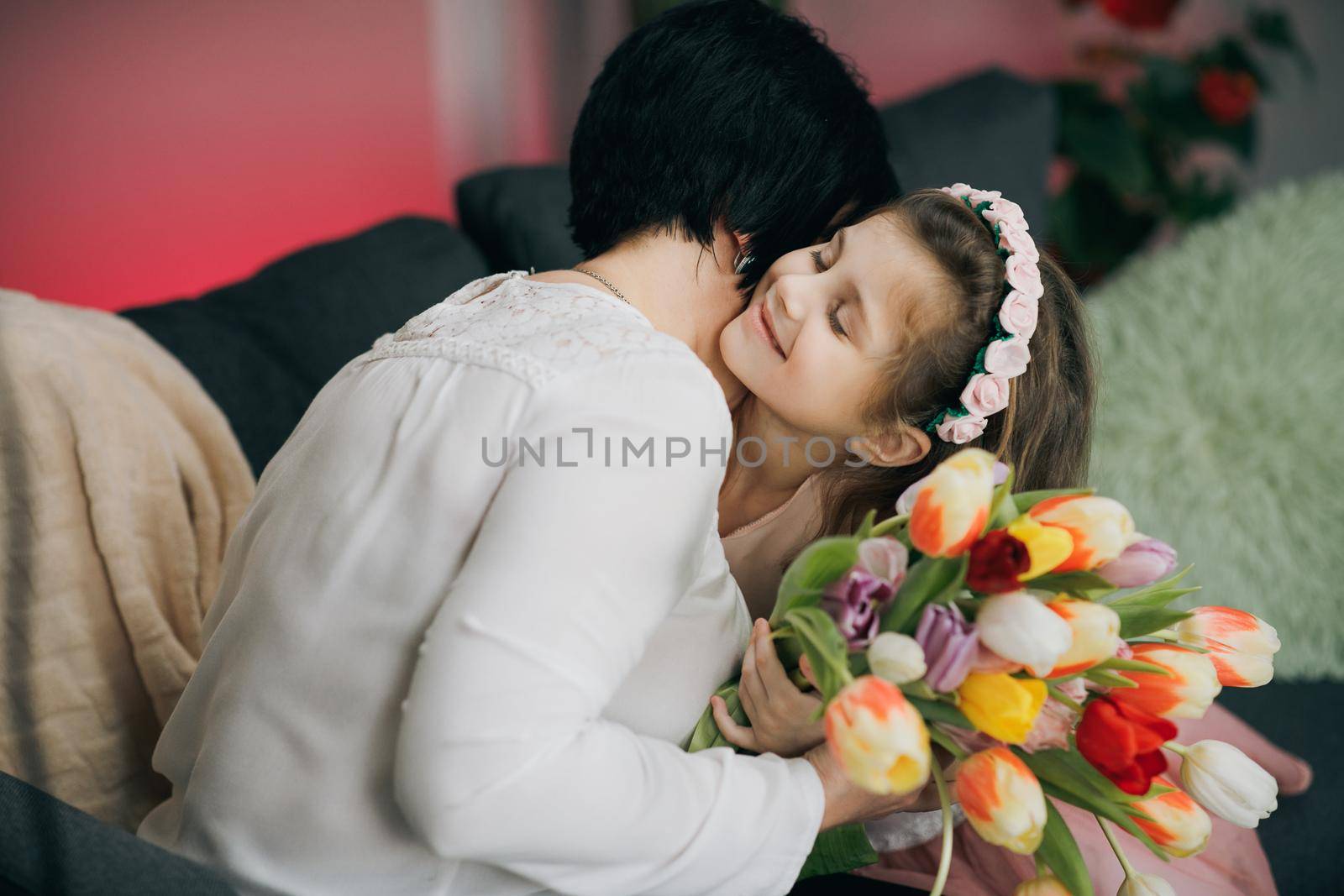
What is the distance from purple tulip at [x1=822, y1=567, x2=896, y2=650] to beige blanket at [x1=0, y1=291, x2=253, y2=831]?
2.79 feet

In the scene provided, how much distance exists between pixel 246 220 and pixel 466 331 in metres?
1.75

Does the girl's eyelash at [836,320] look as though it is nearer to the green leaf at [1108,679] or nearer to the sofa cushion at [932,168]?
the green leaf at [1108,679]

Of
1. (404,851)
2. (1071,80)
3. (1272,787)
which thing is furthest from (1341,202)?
(404,851)

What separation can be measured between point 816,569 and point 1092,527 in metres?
0.22

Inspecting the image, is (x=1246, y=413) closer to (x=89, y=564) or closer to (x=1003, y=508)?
(x=1003, y=508)

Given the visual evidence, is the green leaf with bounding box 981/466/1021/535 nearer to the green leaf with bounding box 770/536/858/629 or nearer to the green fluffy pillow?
the green leaf with bounding box 770/536/858/629

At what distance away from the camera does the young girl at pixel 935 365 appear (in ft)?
3.85

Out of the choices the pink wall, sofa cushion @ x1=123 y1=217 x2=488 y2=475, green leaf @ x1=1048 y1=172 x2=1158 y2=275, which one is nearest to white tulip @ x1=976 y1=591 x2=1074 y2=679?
sofa cushion @ x1=123 y1=217 x2=488 y2=475

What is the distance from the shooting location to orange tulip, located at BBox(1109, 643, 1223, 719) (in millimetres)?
837

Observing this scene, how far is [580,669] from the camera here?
75cm

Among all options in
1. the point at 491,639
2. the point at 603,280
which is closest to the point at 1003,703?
the point at 491,639

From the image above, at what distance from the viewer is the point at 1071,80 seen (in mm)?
2939

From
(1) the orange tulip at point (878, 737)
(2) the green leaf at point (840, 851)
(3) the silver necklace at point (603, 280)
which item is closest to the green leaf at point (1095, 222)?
(3) the silver necklace at point (603, 280)

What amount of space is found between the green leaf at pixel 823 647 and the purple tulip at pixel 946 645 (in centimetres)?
6
